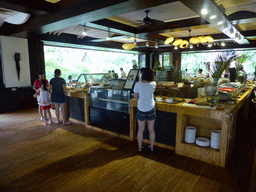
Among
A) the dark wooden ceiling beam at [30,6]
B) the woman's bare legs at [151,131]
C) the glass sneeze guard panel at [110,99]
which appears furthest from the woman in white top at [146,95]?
the dark wooden ceiling beam at [30,6]

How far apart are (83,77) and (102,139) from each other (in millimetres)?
3377

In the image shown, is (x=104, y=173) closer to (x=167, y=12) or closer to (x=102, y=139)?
(x=102, y=139)

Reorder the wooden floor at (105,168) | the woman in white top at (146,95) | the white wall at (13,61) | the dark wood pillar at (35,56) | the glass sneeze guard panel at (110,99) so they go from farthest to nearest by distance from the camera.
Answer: the dark wood pillar at (35,56) → the white wall at (13,61) → the glass sneeze guard panel at (110,99) → the woman in white top at (146,95) → the wooden floor at (105,168)

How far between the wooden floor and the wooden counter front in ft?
0.47

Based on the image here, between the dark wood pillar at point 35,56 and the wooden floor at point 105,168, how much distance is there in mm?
4164

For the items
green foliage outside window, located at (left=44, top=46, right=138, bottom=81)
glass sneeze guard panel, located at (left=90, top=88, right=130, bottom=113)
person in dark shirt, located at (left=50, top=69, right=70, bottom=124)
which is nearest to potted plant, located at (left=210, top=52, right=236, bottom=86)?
glass sneeze guard panel, located at (left=90, top=88, right=130, bottom=113)

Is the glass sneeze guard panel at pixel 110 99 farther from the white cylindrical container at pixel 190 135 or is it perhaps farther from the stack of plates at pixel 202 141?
the stack of plates at pixel 202 141

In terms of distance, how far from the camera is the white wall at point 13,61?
651 cm

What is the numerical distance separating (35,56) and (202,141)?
7.26 metres

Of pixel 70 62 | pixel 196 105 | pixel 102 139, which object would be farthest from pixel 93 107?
pixel 70 62

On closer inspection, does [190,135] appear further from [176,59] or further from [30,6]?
[176,59]

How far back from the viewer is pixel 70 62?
414 inches

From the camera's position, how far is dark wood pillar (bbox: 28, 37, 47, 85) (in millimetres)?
7254

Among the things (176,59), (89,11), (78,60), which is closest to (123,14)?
(89,11)
